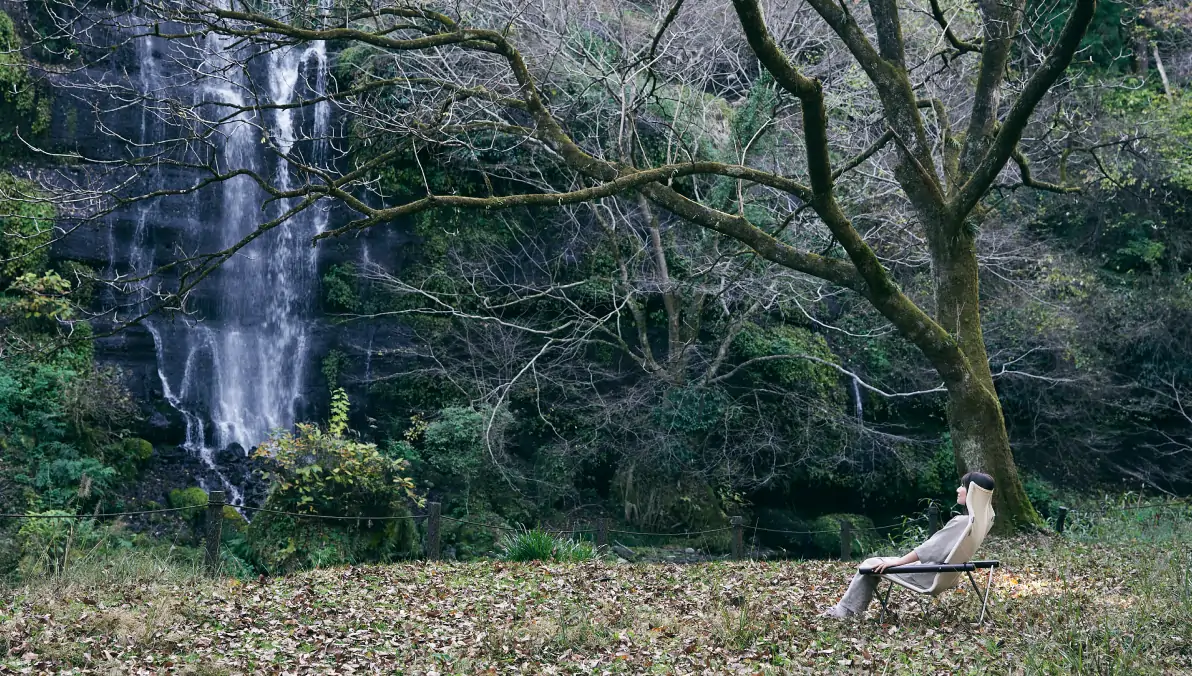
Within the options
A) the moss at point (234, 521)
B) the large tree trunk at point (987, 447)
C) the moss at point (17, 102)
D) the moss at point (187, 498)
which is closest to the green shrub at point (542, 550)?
the large tree trunk at point (987, 447)

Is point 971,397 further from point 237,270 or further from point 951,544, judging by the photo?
point 237,270

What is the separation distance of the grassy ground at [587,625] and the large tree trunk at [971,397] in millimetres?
1601

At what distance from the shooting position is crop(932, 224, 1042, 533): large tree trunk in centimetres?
1059

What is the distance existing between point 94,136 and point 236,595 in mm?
13994

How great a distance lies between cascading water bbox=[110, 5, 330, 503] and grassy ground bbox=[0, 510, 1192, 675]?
971 cm

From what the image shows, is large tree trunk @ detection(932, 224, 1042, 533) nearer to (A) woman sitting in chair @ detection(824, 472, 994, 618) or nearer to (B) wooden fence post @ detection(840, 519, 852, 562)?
(B) wooden fence post @ detection(840, 519, 852, 562)

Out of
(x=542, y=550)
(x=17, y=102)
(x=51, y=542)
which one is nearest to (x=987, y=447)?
(x=542, y=550)

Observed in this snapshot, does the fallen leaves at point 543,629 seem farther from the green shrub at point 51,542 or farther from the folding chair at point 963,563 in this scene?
A: the green shrub at point 51,542

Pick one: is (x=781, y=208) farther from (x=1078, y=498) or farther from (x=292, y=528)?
(x=292, y=528)

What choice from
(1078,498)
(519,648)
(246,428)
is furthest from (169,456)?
(1078,498)

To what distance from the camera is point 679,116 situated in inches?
683

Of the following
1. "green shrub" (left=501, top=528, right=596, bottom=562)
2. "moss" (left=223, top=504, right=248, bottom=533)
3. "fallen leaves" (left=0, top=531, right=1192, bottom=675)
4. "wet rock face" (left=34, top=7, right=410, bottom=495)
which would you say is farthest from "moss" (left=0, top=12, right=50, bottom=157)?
"fallen leaves" (left=0, top=531, right=1192, bottom=675)

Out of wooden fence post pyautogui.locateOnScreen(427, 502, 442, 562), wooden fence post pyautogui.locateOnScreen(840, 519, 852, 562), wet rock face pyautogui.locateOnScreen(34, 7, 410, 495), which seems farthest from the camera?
wet rock face pyautogui.locateOnScreen(34, 7, 410, 495)

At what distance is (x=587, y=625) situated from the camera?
6547 mm
